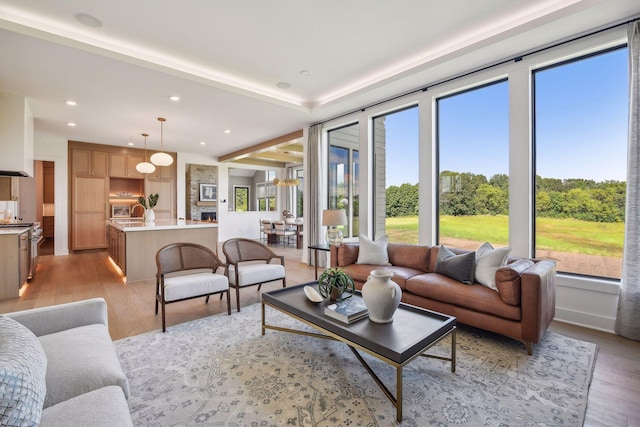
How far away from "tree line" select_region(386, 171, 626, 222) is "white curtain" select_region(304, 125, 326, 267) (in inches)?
60.0

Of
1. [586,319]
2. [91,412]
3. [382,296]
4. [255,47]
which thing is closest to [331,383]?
[382,296]

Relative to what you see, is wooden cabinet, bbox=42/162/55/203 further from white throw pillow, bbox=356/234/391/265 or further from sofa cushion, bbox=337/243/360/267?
white throw pillow, bbox=356/234/391/265

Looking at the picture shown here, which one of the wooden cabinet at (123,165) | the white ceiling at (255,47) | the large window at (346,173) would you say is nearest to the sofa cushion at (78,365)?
the white ceiling at (255,47)

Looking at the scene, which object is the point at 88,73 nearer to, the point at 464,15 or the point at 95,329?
the point at 95,329

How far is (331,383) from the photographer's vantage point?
201 centimetres

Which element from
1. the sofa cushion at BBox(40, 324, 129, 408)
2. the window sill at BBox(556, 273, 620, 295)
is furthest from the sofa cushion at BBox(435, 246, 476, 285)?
the sofa cushion at BBox(40, 324, 129, 408)

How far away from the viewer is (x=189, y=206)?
9.67m

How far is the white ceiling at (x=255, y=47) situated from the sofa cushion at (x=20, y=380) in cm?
290

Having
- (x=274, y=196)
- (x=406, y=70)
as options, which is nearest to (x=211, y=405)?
(x=406, y=70)

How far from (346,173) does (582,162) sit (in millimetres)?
3630

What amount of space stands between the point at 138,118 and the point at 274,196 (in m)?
5.96

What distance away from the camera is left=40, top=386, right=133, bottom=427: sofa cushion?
1.03m

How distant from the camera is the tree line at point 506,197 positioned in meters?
3.06

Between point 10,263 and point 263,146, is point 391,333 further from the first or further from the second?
point 263,146
